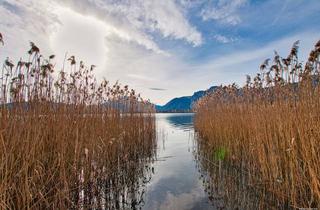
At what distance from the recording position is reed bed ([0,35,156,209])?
2.70m

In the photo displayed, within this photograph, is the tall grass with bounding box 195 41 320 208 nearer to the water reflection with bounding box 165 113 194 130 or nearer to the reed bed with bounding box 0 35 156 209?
the reed bed with bounding box 0 35 156 209

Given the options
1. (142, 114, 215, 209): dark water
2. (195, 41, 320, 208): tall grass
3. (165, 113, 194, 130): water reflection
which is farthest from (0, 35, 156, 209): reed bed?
(165, 113, 194, 130): water reflection

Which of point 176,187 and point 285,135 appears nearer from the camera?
point 285,135

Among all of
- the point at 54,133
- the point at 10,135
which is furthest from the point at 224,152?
the point at 10,135

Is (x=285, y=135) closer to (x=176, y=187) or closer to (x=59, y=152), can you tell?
(x=176, y=187)

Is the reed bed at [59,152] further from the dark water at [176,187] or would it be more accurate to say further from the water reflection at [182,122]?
the water reflection at [182,122]

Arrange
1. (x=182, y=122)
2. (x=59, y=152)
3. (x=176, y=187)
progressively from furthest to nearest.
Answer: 1. (x=182, y=122)
2. (x=176, y=187)
3. (x=59, y=152)

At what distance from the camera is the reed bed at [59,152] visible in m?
2.70

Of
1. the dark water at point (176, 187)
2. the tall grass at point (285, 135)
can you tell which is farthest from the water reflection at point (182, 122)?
the tall grass at point (285, 135)

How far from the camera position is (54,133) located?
3600 millimetres

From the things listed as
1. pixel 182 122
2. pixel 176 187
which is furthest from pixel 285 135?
pixel 182 122

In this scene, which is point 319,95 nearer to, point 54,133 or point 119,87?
point 54,133

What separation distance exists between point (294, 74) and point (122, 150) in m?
5.13

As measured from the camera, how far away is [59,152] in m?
3.45
